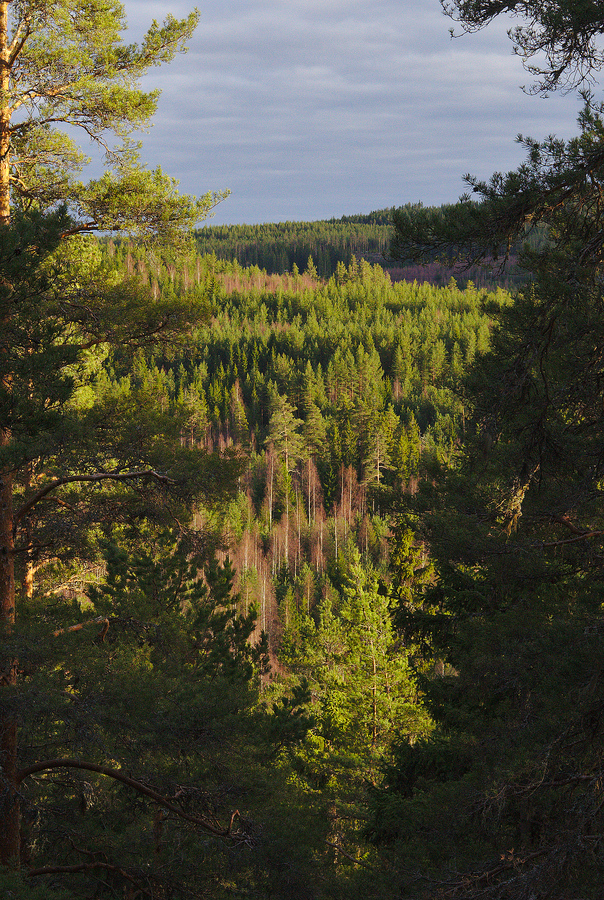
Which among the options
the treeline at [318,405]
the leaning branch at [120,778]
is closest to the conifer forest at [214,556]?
the leaning branch at [120,778]

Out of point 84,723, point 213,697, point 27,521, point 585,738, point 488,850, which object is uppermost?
point 27,521

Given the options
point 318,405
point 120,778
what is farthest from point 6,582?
point 318,405

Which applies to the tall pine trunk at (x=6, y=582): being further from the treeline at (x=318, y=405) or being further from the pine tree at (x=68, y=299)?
the treeline at (x=318, y=405)

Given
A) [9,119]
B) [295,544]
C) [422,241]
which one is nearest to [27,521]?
[9,119]

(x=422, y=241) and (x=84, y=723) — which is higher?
(x=422, y=241)

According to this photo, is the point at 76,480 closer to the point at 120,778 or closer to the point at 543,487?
the point at 120,778

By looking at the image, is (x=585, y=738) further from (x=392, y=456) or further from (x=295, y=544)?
(x=392, y=456)

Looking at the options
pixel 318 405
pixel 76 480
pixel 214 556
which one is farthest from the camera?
pixel 318 405

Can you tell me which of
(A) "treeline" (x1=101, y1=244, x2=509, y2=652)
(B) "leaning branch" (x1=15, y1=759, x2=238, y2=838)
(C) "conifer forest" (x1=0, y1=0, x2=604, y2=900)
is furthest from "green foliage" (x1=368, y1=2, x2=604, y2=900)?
(A) "treeline" (x1=101, y1=244, x2=509, y2=652)

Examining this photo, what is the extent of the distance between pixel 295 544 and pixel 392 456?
1390 centimetres

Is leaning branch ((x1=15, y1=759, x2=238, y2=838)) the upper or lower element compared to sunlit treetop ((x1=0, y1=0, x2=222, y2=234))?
lower

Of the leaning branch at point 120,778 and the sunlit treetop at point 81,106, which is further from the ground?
the sunlit treetop at point 81,106

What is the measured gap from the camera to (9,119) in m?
7.46

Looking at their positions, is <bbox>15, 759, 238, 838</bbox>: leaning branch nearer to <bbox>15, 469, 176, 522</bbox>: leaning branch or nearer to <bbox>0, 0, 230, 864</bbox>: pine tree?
<bbox>0, 0, 230, 864</bbox>: pine tree
